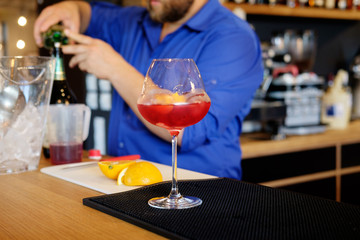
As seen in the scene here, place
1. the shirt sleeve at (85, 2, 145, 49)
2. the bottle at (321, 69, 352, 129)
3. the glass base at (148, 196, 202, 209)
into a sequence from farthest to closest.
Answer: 1. the bottle at (321, 69, 352, 129)
2. the shirt sleeve at (85, 2, 145, 49)
3. the glass base at (148, 196, 202, 209)

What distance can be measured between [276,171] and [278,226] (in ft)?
6.35

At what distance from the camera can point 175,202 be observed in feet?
2.67

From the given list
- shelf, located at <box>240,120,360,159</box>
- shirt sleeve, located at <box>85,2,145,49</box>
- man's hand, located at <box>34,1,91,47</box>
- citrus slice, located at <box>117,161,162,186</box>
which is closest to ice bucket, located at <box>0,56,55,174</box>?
citrus slice, located at <box>117,161,162,186</box>

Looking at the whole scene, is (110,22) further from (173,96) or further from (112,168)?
(173,96)

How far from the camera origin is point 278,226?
687 millimetres

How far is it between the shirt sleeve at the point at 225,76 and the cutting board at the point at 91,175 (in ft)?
1.04

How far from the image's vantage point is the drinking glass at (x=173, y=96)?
31.8 inches

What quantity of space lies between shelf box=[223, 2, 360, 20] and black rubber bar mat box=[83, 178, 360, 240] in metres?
1.92

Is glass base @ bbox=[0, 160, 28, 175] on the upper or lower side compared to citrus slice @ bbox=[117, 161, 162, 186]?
lower

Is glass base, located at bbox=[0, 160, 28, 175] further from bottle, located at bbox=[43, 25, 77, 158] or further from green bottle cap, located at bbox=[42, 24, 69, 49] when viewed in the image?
green bottle cap, located at bbox=[42, 24, 69, 49]

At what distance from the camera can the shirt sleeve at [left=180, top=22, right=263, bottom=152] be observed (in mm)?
1467

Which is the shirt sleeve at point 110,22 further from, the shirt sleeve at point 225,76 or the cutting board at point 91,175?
the cutting board at point 91,175

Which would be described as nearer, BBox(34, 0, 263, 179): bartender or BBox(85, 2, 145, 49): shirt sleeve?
BBox(34, 0, 263, 179): bartender

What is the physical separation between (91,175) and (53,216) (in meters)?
0.32
